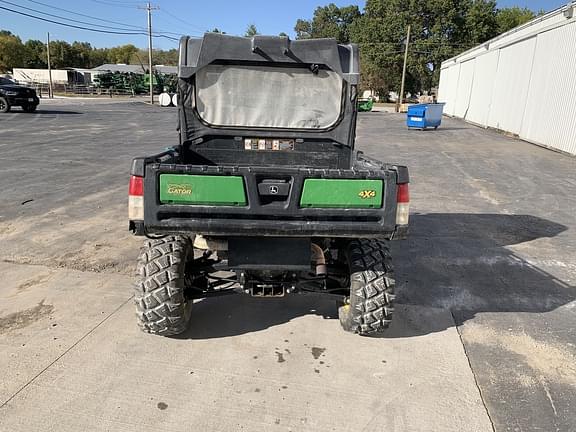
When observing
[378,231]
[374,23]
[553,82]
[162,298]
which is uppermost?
[374,23]

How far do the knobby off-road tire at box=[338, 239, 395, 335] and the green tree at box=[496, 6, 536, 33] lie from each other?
72968mm

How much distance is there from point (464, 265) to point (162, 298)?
3639 millimetres

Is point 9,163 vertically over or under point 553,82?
under

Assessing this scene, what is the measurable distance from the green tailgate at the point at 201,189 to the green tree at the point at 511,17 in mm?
73628

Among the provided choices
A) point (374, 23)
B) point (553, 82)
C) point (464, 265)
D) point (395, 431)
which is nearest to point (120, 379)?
point (395, 431)

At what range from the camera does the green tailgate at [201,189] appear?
3.02m

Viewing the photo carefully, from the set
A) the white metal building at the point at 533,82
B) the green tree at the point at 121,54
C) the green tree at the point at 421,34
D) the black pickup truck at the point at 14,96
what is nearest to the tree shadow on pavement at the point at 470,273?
the white metal building at the point at 533,82

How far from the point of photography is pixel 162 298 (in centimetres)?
339

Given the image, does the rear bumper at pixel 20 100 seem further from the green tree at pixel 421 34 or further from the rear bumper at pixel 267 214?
the green tree at pixel 421 34

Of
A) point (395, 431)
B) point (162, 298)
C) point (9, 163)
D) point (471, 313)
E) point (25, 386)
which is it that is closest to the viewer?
point (395, 431)

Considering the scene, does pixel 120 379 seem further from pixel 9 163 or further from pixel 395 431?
pixel 9 163

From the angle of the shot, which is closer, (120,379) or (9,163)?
(120,379)

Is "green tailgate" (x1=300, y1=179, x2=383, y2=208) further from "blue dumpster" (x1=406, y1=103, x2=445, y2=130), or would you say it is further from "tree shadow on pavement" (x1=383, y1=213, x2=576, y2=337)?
"blue dumpster" (x1=406, y1=103, x2=445, y2=130)

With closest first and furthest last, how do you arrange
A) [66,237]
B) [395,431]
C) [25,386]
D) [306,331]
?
[395,431] → [25,386] → [306,331] → [66,237]
